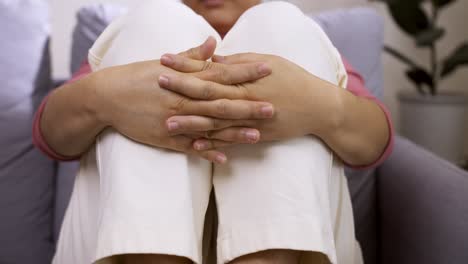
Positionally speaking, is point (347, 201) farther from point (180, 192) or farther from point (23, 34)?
point (23, 34)

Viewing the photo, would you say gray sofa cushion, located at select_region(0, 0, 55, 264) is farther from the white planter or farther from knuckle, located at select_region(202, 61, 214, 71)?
the white planter

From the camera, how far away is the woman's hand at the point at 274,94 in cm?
62

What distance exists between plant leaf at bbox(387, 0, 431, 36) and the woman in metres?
1.09

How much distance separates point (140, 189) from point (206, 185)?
106 mm

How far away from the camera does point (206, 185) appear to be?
0.65 meters

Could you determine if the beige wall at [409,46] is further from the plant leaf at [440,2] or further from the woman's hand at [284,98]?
the woman's hand at [284,98]

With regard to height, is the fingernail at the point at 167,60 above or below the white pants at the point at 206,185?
above

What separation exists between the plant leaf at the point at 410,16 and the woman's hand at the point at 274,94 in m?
1.18

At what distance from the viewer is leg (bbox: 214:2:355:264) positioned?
0.59 metres

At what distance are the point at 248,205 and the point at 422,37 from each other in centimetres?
127

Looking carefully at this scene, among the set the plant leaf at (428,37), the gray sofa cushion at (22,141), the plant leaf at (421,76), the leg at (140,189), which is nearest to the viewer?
the leg at (140,189)

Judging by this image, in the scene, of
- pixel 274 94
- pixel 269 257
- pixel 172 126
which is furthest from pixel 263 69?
pixel 269 257

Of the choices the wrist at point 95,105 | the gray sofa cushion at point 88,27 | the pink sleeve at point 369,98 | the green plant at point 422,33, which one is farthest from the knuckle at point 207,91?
the green plant at point 422,33

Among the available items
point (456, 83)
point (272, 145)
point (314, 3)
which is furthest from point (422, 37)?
point (272, 145)
